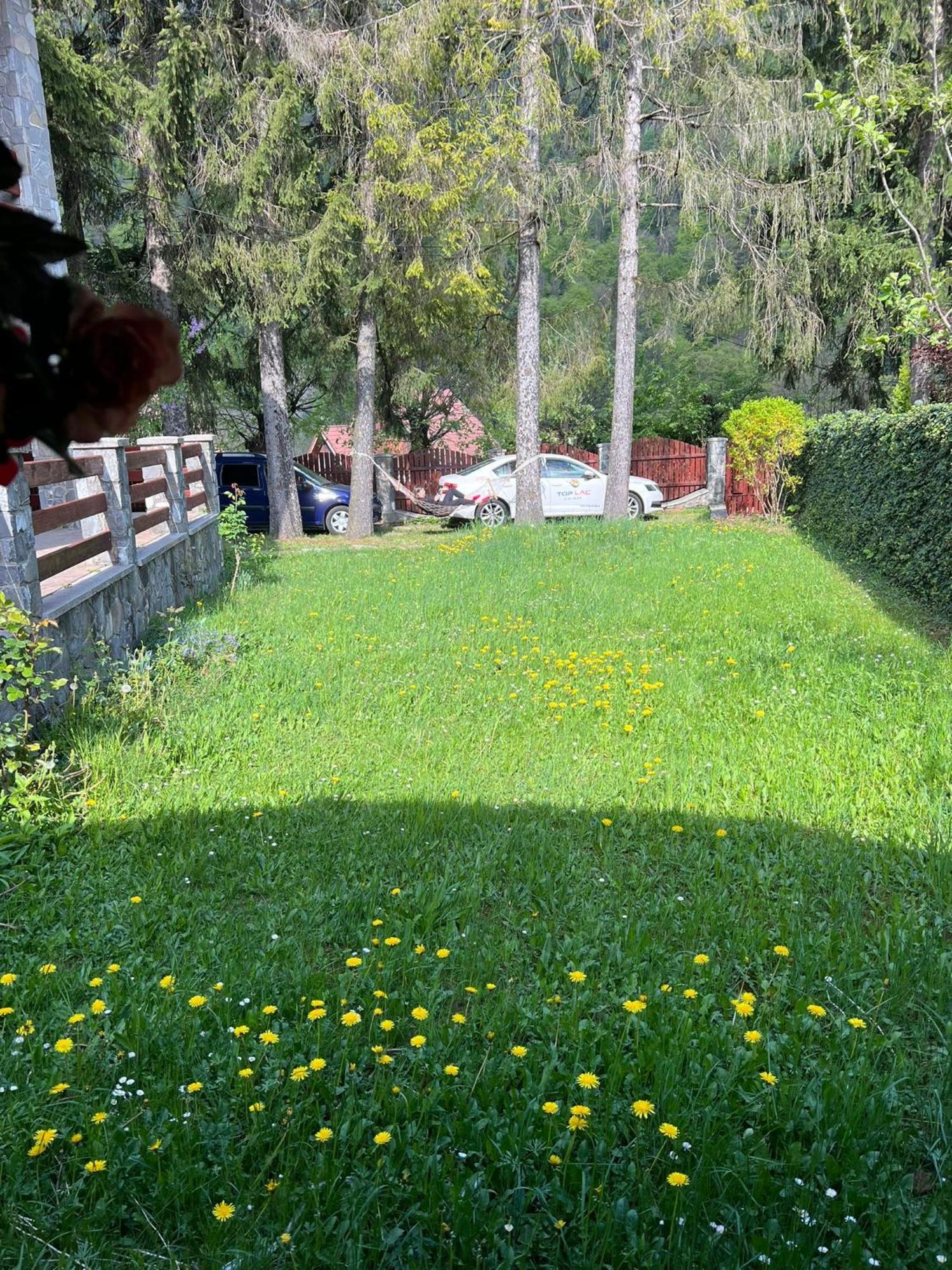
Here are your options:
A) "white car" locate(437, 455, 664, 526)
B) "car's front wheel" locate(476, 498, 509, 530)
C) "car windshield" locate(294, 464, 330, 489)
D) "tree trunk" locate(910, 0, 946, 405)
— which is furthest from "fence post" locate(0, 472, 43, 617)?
"car windshield" locate(294, 464, 330, 489)

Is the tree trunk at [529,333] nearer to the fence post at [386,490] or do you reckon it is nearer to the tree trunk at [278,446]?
the tree trunk at [278,446]

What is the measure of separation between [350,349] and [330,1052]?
58.5 feet

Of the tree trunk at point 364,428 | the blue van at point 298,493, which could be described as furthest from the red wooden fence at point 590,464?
the tree trunk at point 364,428

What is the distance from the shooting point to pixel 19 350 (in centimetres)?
63

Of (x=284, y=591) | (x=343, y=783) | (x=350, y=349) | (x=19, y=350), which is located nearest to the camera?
(x=19, y=350)

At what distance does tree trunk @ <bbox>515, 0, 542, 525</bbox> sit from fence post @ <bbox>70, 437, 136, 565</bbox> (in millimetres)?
9958

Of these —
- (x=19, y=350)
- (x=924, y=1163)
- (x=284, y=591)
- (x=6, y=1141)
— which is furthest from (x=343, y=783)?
(x=284, y=591)

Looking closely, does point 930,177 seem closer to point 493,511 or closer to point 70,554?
point 493,511

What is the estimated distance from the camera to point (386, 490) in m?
21.6

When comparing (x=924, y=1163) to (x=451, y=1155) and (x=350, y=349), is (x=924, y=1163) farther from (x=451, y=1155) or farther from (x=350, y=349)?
(x=350, y=349)

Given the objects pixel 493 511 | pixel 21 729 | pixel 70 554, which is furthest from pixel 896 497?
pixel 21 729

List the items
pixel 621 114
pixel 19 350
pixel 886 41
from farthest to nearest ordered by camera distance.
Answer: pixel 886 41
pixel 621 114
pixel 19 350

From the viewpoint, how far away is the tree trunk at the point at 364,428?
56.6 feet

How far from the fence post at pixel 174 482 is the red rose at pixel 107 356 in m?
9.28
